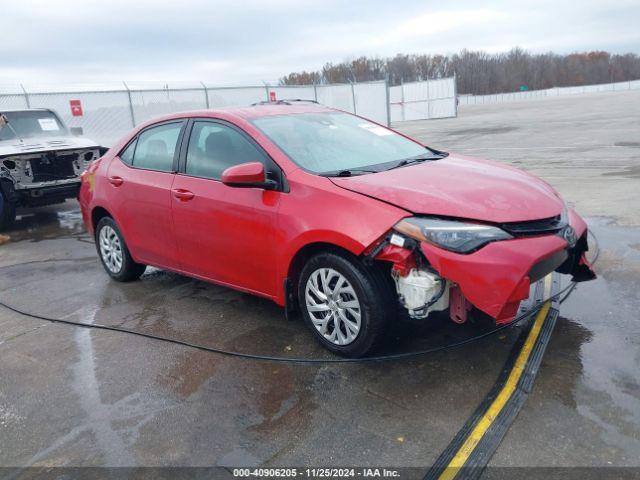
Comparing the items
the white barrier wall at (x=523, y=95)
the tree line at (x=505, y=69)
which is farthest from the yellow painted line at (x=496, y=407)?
the tree line at (x=505, y=69)

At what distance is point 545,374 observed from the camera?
131 inches

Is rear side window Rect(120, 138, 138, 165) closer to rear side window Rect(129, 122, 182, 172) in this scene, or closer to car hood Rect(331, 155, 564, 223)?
rear side window Rect(129, 122, 182, 172)

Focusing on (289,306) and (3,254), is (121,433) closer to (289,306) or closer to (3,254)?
(289,306)

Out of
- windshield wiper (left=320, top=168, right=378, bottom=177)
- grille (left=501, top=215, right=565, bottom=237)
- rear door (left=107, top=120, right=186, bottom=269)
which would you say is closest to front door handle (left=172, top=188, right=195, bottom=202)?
rear door (left=107, top=120, right=186, bottom=269)

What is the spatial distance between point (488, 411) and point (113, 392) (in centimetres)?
231

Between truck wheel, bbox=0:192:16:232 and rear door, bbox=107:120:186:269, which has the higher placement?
rear door, bbox=107:120:186:269

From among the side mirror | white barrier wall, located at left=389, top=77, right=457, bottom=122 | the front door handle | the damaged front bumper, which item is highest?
the side mirror

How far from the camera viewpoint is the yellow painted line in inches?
103

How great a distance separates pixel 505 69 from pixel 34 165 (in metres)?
108

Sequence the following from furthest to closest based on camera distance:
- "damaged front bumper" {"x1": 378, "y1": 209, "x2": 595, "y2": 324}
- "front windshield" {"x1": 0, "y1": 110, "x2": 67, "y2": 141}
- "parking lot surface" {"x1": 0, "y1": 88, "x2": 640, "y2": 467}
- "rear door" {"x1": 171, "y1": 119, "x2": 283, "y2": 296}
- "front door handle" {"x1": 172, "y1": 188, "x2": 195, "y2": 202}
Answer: "front windshield" {"x1": 0, "y1": 110, "x2": 67, "y2": 141}, "front door handle" {"x1": 172, "y1": 188, "x2": 195, "y2": 202}, "rear door" {"x1": 171, "y1": 119, "x2": 283, "y2": 296}, "damaged front bumper" {"x1": 378, "y1": 209, "x2": 595, "y2": 324}, "parking lot surface" {"x1": 0, "y1": 88, "x2": 640, "y2": 467}

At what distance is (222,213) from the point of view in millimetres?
4195

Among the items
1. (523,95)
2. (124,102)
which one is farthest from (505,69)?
(124,102)

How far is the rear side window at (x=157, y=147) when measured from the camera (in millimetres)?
4812

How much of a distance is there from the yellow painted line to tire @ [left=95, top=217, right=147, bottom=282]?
3.80 meters
